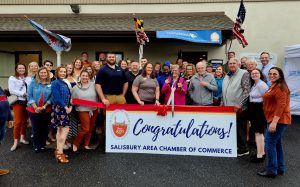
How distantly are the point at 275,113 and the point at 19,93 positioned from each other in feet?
16.3

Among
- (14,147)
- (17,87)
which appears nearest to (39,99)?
(17,87)

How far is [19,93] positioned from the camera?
612 centimetres

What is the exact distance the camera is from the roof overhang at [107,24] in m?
10.6

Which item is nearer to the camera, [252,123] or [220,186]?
[220,186]

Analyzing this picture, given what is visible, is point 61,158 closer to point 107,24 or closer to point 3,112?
point 3,112

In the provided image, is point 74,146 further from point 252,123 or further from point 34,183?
point 252,123

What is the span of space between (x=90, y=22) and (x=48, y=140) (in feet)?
21.9

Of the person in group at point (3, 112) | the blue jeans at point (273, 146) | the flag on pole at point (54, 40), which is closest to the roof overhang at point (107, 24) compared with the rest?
the flag on pole at point (54, 40)

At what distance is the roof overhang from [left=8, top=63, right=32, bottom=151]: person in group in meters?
4.64

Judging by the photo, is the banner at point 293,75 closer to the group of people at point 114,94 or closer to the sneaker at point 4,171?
the group of people at point 114,94

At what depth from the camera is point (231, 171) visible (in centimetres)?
502

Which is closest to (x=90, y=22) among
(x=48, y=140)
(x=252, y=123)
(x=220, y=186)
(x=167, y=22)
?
(x=167, y=22)

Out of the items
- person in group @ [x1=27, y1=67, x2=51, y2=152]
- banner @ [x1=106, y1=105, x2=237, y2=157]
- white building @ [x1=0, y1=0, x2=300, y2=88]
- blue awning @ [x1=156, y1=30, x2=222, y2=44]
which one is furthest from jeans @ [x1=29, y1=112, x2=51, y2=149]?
white building @ [x1=0, y1=0, x2=300, y2=88]

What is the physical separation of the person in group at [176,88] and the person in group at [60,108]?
2.02m
